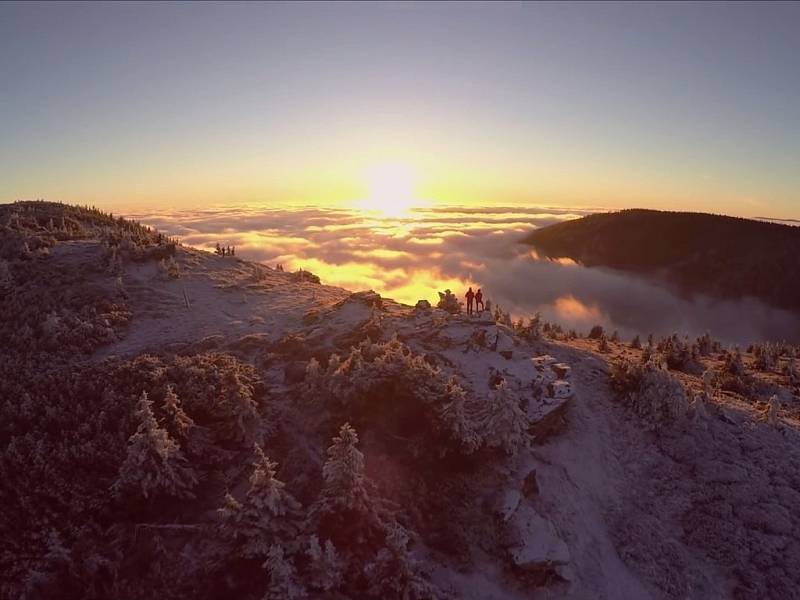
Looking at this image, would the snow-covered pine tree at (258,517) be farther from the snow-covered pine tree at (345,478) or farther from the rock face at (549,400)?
the rock face at (549,400)

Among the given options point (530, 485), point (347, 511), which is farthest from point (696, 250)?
point (347, 511)

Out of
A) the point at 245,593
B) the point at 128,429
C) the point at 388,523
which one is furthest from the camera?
the point at 128,429

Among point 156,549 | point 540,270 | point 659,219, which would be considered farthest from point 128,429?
point 659,219

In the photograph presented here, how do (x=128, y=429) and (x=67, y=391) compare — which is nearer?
(x=128, y=429)

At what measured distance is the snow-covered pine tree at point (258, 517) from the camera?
532 inches

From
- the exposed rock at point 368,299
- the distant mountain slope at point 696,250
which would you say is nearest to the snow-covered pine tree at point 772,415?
the exposed rock at point 368,299

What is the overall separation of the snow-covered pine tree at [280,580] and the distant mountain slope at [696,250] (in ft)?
471

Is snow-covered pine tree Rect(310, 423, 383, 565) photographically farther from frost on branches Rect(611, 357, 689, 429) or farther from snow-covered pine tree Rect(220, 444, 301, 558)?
frost on branches Rect(611, 357, 689, 429)

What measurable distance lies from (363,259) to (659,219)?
98215 millimetres

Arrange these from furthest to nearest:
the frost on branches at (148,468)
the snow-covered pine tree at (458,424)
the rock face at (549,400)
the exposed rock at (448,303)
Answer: the exposed rock at (448,303) < the rock face at (549,400) < the snow-covered pine tree at (458,424) < the frost on branches at (148,468)

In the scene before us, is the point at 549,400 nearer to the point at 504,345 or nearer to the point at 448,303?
the point at 504,345

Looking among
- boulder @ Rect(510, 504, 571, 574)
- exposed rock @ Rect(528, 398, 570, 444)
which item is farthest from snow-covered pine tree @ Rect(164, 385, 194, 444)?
exposed rock @ Rect(528, 398, 570, 444)

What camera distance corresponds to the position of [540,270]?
152 metres

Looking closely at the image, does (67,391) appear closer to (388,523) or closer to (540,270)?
(388,523)
